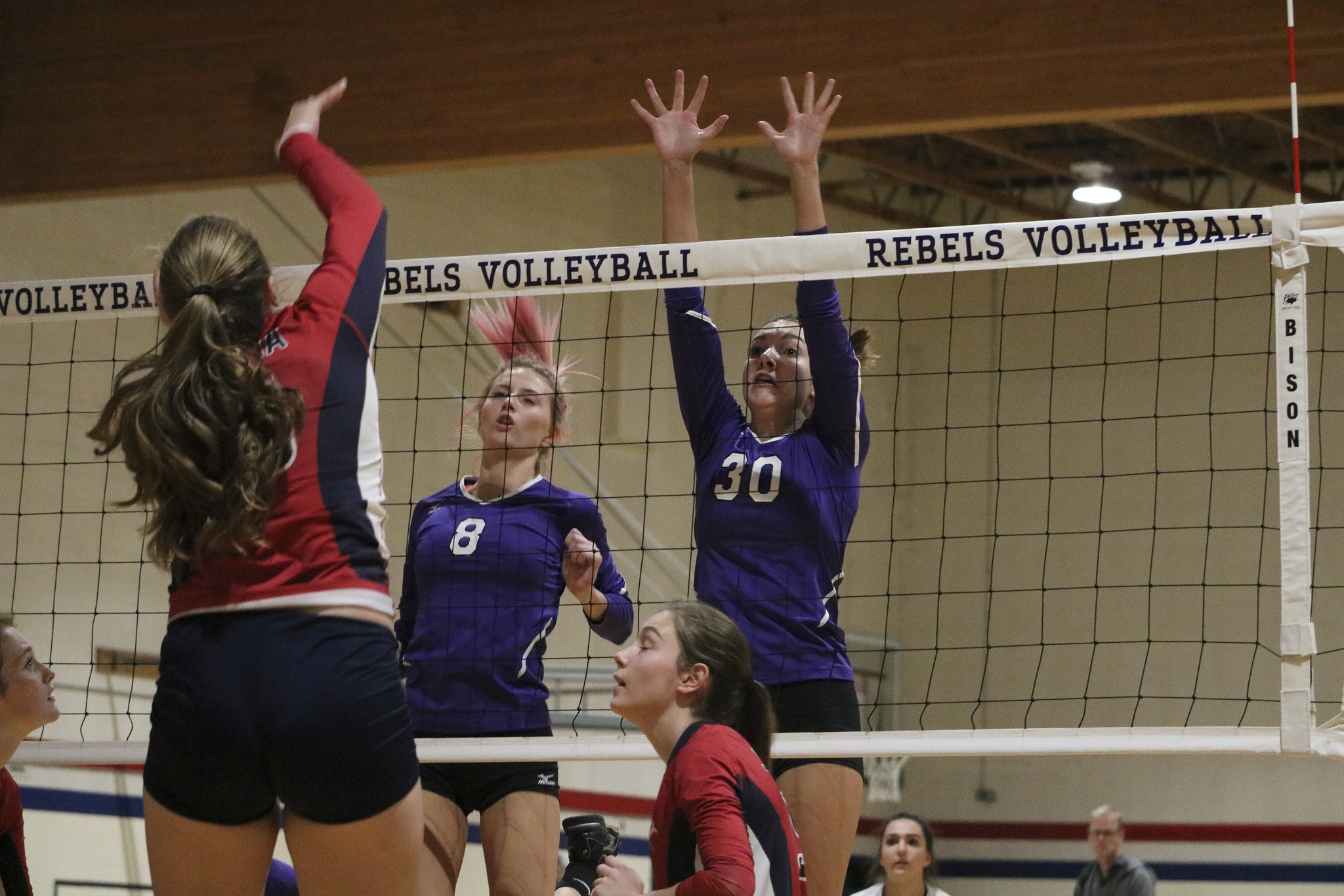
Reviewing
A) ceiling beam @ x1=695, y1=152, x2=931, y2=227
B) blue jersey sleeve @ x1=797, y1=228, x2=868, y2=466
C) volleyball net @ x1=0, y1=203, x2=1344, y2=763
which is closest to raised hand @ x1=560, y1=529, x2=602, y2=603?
blue jersey sleeve @ x1=797, y1=228, x2=868, y2=466

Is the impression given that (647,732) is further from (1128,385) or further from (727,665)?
(1128,385)

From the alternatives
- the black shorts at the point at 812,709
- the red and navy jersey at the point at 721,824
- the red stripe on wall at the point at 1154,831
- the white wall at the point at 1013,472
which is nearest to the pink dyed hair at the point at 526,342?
the black shorts at the point at 812,709

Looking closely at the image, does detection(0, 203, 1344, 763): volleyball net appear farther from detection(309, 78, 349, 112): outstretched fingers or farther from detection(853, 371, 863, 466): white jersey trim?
detection(309, 78, 349, 112): outstretched fingers

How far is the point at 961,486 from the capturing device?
600 inches

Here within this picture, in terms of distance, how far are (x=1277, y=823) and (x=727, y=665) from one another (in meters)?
12.0

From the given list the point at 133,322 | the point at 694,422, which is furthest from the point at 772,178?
the point at 694,422

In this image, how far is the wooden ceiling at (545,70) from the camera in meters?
6.44

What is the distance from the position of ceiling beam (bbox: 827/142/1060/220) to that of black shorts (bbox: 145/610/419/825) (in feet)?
38.9

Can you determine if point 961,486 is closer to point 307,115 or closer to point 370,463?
point 307,115

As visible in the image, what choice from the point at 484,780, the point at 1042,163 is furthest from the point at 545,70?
the point at 1042,163

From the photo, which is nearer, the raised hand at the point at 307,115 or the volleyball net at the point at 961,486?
the raised hand at the point at 307,115

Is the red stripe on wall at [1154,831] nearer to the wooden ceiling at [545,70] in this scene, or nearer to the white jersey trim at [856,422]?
the wooden ceiling at [545,70]

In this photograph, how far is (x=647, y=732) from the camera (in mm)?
3283

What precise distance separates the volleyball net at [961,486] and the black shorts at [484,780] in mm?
3321
